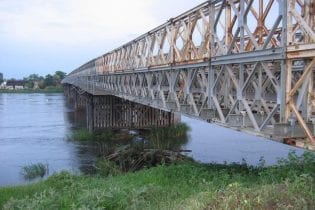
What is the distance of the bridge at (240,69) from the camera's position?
8.49 metres

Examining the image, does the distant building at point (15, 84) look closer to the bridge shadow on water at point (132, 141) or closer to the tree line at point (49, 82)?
the tree line at point (49, 82)

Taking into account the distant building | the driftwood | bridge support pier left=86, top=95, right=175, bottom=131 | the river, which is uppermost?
the distant building

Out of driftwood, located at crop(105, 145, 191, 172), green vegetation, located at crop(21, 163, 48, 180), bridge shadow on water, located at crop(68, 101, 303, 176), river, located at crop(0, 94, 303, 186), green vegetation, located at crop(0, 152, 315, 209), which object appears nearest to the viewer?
green vegetation, located at crop(0, 152, 315, 209)

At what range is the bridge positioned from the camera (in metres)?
8.49

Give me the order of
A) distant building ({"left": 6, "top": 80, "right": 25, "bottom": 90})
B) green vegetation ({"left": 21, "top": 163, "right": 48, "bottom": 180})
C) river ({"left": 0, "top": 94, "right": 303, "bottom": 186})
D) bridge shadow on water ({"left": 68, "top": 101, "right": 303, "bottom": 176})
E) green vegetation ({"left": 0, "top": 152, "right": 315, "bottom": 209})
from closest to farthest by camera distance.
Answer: green vegetation ({"left": 0, "top": 152, "right": 315, "bottom": 209}) → green vegetation ({"left": 21, "top": 163, "right": 48, "bottom": 180}) → river ({"left": 0, "top": 94, "right": 303, "bottom": 186}) → bridge shadow on water ({"left": 68, "top": 101, "right": 303, "bottom": 176}) → distant building ({"left": 6, "top": 80, "right": 25, "bottom": 90})

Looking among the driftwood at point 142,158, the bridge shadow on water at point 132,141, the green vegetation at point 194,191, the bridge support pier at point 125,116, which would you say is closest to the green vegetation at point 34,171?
the driftwood at point 142,158

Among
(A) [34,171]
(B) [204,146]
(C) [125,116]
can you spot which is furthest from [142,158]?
(C) [125,116]

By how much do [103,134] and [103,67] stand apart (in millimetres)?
5499

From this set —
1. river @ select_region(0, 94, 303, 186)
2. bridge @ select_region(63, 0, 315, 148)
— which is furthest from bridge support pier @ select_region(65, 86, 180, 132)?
bridge @ select_region(63, 0, 315, 148)

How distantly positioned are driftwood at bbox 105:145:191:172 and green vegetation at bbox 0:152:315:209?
13.8ft

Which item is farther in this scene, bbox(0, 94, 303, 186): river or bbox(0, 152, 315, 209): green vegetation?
bbox(0, 94, 303, 186): river

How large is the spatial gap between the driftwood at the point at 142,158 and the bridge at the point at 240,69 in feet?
8.46

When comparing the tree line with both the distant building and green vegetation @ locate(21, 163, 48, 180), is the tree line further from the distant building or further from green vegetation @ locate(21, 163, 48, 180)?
green vegetation @ locate(21, 163, 48, 180)

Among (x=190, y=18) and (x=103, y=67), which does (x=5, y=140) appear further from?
(x=190, y=18)
